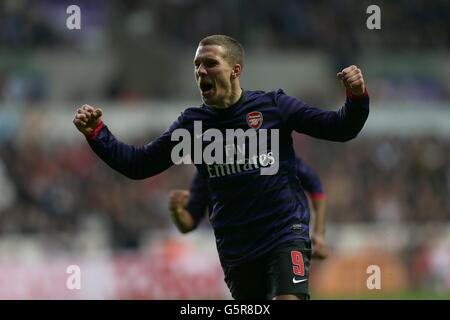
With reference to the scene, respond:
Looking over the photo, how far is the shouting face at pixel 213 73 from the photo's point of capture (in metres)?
7.40

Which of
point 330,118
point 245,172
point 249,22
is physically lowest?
point 245,172

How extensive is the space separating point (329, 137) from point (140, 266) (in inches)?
429

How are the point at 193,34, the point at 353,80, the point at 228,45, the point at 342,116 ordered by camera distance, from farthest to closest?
the point at 193,34 < the point at 228,45 < the point at 342,116 < the point at 353,80

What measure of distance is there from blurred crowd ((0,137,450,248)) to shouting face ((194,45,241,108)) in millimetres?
10931

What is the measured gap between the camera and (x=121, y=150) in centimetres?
754

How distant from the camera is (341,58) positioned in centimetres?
2536

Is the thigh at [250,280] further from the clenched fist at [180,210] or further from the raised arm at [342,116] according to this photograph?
the clenched fist at [180,210]

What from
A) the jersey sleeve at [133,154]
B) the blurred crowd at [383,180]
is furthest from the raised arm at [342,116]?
the blurred crowd at [383,180]

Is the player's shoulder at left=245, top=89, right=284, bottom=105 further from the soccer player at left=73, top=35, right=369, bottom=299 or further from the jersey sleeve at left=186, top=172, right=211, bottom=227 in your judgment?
the jersey sleeve at left=186, top=172, right=211, bottom=227

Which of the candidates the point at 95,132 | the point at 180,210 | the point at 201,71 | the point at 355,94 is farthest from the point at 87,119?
the point at 180,210

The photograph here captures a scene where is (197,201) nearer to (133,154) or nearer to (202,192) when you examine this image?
(202,192)

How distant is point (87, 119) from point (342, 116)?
1.74 metres
